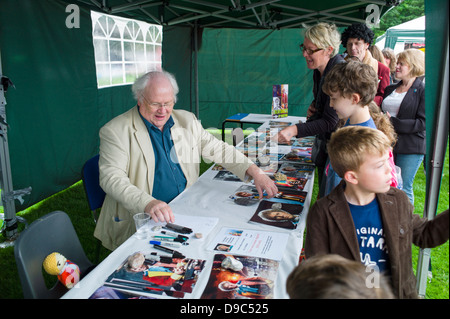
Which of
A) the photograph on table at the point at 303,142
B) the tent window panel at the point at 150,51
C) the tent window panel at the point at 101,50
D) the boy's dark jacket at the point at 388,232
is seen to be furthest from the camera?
the tent window panel at the point at 150,51

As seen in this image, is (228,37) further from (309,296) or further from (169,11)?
(309,296)

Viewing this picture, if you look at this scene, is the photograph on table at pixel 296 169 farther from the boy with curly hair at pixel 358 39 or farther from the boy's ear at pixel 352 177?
the boy with curly hair at pixel 358 39

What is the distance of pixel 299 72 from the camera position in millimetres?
7809

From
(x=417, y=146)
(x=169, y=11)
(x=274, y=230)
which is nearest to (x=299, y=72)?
(x=169, y=11)

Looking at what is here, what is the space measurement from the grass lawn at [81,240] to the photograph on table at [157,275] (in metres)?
0.92

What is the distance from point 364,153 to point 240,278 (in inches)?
26.1

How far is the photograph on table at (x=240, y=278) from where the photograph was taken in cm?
114

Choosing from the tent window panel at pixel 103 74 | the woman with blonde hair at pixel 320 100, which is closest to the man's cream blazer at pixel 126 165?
the woman with blonde hair at pixel 320 100

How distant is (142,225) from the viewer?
5.20 feet

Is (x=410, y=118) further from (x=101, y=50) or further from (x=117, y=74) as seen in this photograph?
(x=117, y=74)

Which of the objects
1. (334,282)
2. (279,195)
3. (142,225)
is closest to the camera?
(334,282)

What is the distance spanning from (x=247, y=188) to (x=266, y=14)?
538 cm

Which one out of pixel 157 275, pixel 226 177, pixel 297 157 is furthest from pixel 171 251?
pixel 297 157

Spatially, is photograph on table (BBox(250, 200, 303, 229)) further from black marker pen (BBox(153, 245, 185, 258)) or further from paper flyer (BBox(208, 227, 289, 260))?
black marker pen (BBox(153, 245, 185, 258))
